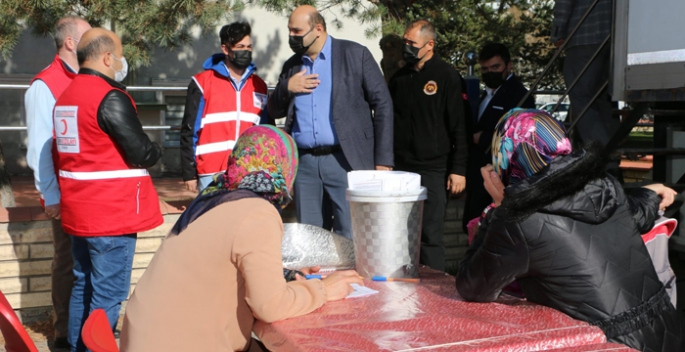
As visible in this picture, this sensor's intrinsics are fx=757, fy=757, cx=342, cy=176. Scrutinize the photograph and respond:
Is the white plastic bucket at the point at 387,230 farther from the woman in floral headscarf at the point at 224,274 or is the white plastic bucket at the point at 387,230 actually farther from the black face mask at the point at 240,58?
the black face mask at the point at 240,58

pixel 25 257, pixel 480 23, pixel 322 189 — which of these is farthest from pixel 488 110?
pixel 480 23

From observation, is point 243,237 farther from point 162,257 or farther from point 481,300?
point 481,300

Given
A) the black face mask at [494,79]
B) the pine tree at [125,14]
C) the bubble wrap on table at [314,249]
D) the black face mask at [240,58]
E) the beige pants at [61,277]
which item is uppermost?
the pine tree at [125,14]

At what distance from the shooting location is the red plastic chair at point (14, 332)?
83.9 inches

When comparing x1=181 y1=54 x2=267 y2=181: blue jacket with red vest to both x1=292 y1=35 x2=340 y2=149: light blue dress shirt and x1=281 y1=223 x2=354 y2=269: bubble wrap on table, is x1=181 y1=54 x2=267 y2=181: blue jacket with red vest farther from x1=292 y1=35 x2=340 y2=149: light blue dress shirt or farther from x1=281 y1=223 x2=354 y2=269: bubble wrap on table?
x1=281 y1=223 x2=354 y2=269: bubble wrap on table

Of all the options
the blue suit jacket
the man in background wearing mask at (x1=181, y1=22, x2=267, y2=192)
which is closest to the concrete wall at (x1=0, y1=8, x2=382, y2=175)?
the man in background wearing mask at (x1=181, y1=22, x2=267, y2=192)

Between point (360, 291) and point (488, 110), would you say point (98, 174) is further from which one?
point (488, 110)

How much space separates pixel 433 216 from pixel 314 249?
173 cm

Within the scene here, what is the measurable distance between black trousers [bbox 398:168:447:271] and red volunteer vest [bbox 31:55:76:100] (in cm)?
215

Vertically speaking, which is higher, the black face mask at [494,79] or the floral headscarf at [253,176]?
the black face mask at [494,79]

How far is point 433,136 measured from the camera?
477 cm

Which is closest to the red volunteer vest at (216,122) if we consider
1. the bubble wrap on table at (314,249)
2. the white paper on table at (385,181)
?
the bubble wrap on table at (314,249)

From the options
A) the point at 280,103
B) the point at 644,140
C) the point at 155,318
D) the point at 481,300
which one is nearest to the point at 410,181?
the point at 481,300

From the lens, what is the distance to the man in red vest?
4.12 meters
